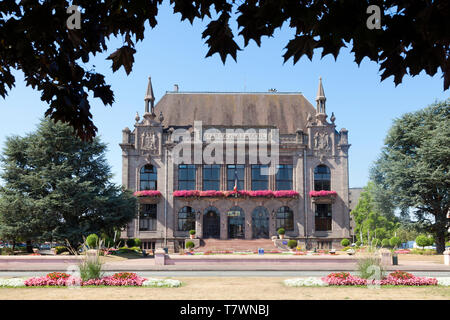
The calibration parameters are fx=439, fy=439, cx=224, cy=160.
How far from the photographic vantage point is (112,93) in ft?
18.4

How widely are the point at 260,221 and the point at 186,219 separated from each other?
8414 millimetres

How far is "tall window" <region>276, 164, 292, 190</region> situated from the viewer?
2007 inches

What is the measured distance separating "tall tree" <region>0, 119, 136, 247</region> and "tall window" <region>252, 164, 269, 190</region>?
15473mm

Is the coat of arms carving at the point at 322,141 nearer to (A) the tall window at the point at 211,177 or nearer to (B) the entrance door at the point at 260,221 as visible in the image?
(B) the entrance door at the point at 260,221

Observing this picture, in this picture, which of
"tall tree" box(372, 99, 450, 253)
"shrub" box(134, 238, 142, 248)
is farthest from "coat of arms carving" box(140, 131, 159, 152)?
"tall tree" box(372, 99, 450, 253)

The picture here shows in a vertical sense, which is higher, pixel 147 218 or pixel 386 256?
pixel 147 218

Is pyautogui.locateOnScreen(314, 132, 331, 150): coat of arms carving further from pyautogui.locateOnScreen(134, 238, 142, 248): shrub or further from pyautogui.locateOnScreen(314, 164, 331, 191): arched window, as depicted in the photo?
pyautogui.locateOnScreen(134, 238, 142, 248): shrub

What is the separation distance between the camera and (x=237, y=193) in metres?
49.1

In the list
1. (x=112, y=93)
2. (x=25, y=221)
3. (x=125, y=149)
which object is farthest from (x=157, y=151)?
(x=112, y=93)

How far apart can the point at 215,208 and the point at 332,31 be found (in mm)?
46740

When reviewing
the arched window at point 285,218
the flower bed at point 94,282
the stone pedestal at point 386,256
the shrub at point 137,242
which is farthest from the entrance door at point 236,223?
the flower bed at point 94,282

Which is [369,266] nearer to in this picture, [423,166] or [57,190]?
[423,166]

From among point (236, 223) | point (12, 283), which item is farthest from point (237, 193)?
point (12, 283)
